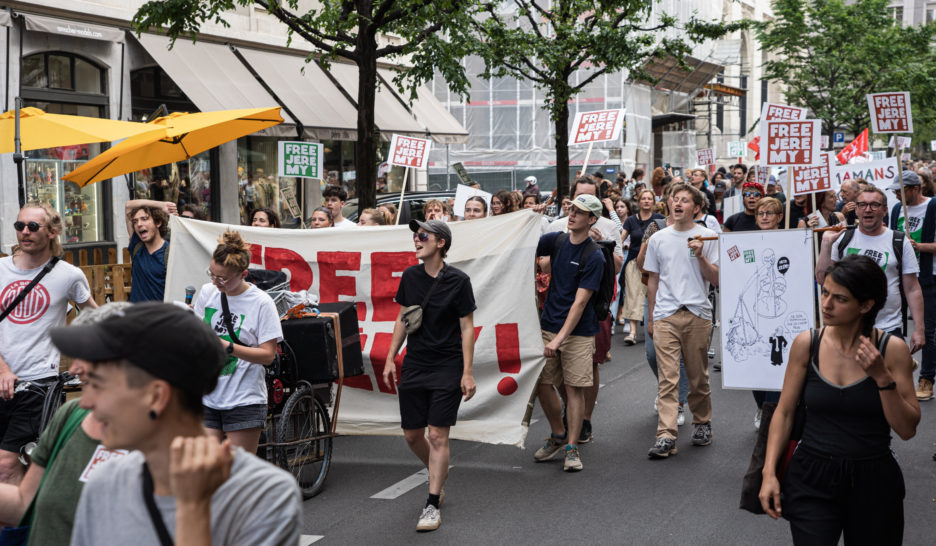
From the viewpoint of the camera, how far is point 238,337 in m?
5.46

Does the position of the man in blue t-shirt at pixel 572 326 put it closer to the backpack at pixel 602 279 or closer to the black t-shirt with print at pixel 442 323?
the backpack at pixel 602 279

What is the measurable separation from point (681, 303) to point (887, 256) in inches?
57.1

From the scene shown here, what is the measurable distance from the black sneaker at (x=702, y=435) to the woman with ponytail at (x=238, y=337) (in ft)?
12.0

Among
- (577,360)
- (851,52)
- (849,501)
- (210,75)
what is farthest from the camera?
(851,52)

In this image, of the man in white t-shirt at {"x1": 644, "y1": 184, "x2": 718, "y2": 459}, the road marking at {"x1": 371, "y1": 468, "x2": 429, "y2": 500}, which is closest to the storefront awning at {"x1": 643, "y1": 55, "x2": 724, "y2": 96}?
the man in white t-shirt at {"x1": 644, "y1": 184, "x2": 718, "y2": 459}

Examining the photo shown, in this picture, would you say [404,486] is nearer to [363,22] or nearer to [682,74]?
[363,22]

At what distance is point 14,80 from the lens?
50.3ft

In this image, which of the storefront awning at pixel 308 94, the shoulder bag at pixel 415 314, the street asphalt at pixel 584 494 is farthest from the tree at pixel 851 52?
the shoulder bag at pixel 415 314

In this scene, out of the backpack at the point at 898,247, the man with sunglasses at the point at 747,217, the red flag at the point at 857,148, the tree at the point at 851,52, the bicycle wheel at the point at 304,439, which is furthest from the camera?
the tree at the point at 851,52

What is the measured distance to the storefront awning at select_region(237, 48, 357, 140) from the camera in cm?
2022

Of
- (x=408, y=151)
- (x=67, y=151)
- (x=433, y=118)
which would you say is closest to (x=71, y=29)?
(x=67, y=151)

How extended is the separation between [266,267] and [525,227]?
2022mm

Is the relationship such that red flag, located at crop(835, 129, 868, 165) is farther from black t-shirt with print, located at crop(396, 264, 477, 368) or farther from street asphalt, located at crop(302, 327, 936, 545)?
black t-shirt with print, located at crop(396, 264, 477, 368)

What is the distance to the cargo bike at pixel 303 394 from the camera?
6.45m
